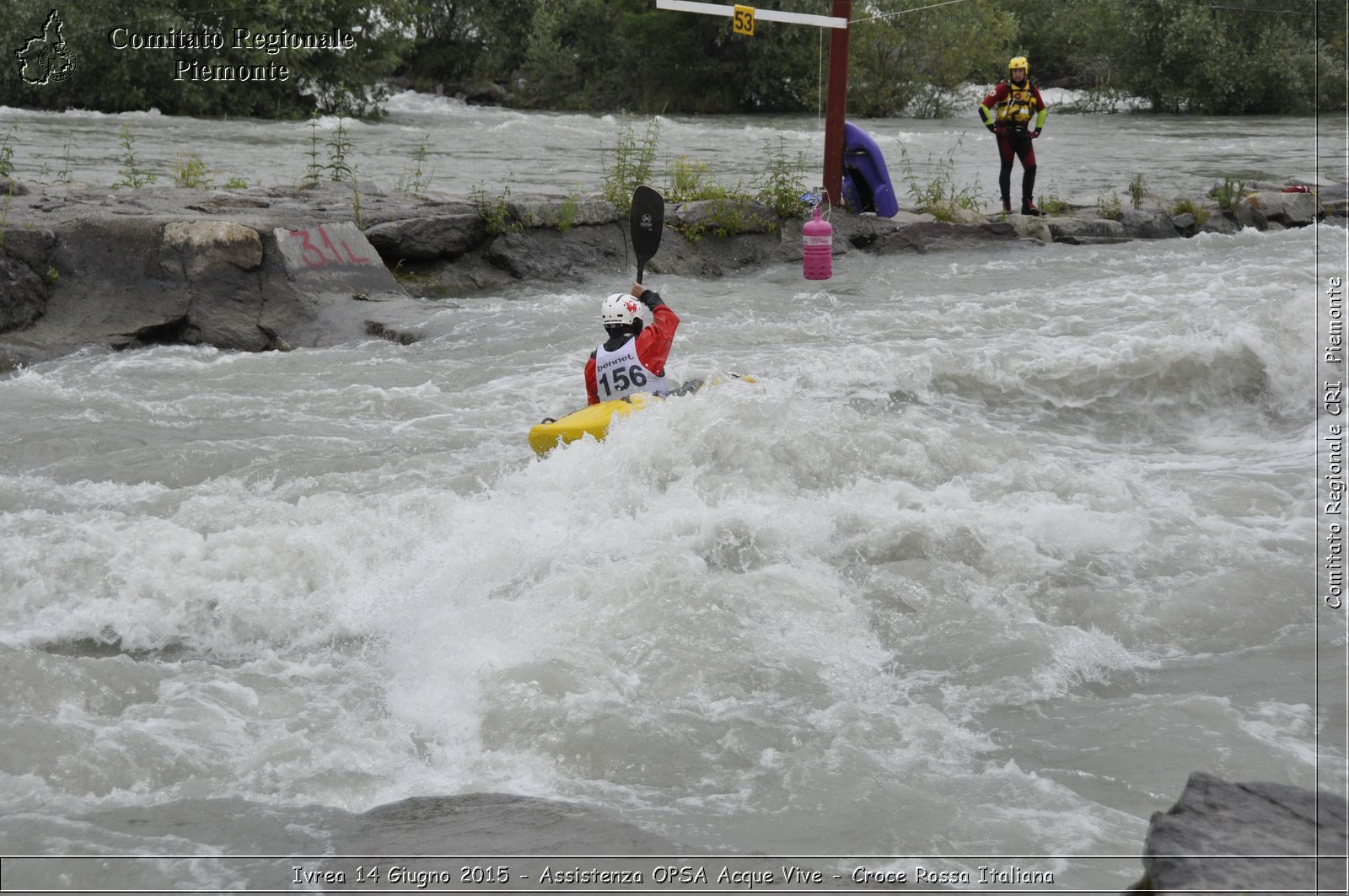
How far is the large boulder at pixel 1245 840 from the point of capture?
212 cm

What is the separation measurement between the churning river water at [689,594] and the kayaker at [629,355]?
1.15ft

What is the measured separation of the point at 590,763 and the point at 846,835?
799 millimetres

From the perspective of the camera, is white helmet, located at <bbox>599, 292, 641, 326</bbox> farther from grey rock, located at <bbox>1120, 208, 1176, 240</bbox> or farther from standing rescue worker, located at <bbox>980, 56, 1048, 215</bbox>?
grey rock, located at <bbox>1120, 208, 1176, 240</bbox>

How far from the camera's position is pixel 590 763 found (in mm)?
3584

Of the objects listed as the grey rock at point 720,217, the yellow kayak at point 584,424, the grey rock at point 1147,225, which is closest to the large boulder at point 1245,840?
the yellow kayak at point 584,424

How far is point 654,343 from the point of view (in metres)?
6.21

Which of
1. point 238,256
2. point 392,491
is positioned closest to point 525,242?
point 238,256

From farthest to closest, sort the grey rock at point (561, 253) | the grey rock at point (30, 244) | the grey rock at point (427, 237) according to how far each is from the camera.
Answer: the grey rock at point (561, 253)
the grey rock at point (427, 237)
the grey rock at point (30, 244)

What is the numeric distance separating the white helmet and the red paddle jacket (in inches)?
3.4

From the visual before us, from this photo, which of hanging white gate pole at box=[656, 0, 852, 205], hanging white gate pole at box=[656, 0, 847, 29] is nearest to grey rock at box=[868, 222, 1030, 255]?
hanging white gate pole at box=[656, 0, 852, 205]

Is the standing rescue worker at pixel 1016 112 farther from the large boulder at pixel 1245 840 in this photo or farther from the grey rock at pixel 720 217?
the large boulder at pixel 1245 840

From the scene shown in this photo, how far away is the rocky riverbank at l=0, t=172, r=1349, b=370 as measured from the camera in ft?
27.2

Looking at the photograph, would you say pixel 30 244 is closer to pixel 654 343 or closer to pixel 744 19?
pixel 654 343

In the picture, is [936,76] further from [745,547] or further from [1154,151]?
[745,547]
